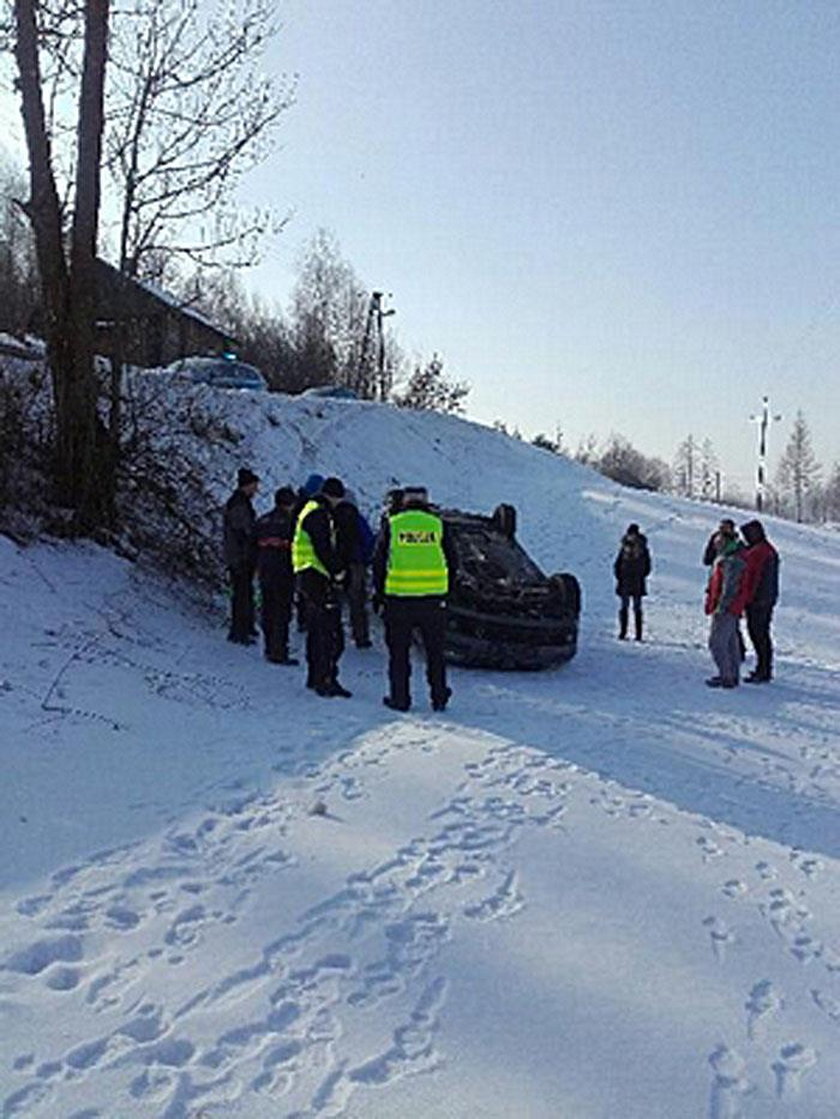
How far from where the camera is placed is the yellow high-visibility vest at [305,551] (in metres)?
8.14

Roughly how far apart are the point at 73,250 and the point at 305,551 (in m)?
5.13

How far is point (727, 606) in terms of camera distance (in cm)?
948

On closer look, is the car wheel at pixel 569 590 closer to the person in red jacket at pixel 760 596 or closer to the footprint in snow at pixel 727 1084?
the person in red jacket at pixel 760 596

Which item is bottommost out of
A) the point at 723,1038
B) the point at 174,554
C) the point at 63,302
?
the point at 723,1038

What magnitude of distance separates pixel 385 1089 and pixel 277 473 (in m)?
17.2

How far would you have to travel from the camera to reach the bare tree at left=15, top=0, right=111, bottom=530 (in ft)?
33.7

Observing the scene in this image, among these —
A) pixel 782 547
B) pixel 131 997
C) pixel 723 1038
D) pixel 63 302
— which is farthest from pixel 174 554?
pixel 782 547

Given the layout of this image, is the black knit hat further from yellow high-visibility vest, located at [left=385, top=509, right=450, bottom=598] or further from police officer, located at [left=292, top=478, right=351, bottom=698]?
yellow high-visibility vest, located at [left=385, top=509, right=450, bottom=598]

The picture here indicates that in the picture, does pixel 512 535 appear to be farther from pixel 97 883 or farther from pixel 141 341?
Answer: pixel 97 883

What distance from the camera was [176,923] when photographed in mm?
3791

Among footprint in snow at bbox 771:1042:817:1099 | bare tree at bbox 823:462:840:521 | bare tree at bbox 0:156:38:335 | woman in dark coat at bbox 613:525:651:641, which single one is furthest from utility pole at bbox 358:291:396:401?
bare tree at bbox 823:462:840:521

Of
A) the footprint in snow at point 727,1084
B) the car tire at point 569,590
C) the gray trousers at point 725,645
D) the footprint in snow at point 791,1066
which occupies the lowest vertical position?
the footprint in snow at point 791,1066

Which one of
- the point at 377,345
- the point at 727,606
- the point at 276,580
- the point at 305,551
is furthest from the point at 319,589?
the point at 377,345

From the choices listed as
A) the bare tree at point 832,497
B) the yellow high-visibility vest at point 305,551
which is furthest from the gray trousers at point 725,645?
the bare tree at point 832,497
